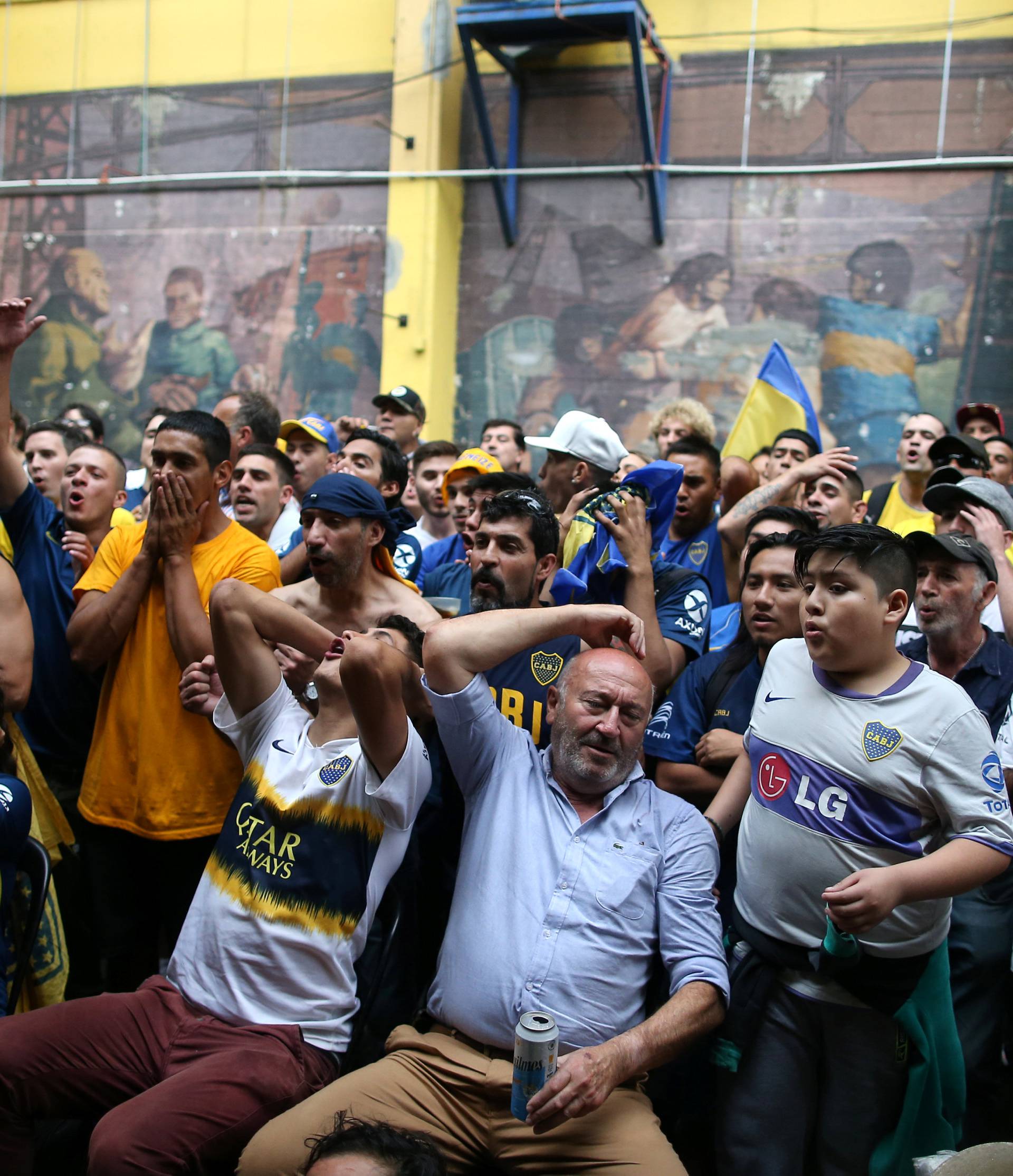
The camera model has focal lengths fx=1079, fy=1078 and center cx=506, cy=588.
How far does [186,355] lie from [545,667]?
28.3 feet

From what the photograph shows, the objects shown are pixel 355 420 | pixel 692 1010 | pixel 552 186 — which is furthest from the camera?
pixel 552 186

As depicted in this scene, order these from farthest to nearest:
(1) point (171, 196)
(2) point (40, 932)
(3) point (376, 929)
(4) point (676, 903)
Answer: (1) point (171, 196)
(2) point (40, 932)
(3) point (376, 929)
(4) point (676, 903)

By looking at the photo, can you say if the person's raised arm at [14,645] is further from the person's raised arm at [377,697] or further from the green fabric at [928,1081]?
the green fabric at [928,1081]

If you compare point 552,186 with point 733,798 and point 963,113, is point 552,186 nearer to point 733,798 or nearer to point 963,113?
point 963,113

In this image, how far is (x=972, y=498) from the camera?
386 cm

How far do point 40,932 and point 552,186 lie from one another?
8.50 metres

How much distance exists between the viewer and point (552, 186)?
396 inches

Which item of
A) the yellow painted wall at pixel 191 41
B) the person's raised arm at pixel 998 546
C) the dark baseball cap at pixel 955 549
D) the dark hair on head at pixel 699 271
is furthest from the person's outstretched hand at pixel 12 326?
the yellow painted wall at pixel 191 41

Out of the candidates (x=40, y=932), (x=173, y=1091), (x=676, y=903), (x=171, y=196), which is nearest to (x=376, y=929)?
(x=173, y=1091)

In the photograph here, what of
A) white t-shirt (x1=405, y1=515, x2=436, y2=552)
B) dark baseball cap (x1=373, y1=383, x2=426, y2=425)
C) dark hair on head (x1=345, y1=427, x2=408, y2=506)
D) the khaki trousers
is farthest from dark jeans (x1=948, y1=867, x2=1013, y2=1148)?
dark baseball cap (x1=373, y1=383, x2=426, y2=425)

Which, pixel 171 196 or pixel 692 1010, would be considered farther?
pixel 171 196

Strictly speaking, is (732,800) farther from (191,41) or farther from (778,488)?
(191,41)

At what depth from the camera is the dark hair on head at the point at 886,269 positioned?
905 cm

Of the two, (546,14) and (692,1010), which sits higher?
(546,14)
